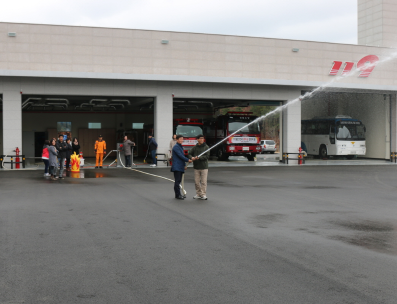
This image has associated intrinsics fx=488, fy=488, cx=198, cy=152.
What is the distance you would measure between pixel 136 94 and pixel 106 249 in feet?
72.3

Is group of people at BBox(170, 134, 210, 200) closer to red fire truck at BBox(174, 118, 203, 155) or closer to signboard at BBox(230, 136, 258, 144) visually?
red fire truck at BBox(174, 118, 203, 155)

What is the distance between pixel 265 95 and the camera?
101 feet

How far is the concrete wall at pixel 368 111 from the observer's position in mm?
35562

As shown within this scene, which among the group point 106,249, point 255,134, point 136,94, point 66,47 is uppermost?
point 66,47

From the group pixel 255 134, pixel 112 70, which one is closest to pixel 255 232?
pixel 112 70

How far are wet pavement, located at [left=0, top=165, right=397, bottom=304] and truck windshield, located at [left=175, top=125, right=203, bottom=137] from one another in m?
19.7

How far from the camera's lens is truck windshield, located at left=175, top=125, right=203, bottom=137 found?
A: 33156 millimetres

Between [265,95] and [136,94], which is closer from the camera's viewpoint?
[136,94]

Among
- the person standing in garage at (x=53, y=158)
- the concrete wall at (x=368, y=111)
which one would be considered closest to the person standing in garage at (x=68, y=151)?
the person standing in garage at (x=53, y=158)

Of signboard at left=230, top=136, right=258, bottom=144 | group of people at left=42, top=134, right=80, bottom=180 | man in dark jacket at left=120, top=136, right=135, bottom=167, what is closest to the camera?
group of people at left=42, top=134, right=80, bottom=180

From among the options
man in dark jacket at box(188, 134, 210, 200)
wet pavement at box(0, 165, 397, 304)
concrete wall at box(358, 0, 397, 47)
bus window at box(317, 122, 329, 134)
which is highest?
concrete wall at box(358, 0, 397, 47)

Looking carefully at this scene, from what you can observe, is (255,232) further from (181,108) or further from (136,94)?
(181,108)

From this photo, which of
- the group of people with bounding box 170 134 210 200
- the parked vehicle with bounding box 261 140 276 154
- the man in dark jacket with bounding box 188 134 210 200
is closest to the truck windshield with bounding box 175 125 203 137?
the group of people with bounding box 170 134 210 200

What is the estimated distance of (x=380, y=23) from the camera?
1559 inches
